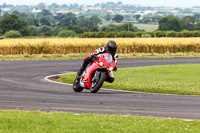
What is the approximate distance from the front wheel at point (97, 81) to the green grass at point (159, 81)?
2.15 meters

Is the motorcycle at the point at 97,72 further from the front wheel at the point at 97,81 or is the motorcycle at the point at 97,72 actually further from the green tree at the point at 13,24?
the green tree at the point at 13,24

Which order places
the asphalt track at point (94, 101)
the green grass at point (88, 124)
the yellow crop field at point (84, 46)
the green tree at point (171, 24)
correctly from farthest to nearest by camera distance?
the green tree at point (171, 24)
the yellow crop field at point (84, 46)
the asphalt track at point (94, 101)
the green grass at point (88, 124)

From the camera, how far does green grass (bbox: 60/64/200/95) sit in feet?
58.5

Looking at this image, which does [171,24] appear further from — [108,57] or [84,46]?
[108,57]

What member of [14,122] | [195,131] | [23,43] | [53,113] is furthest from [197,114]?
[23,43]

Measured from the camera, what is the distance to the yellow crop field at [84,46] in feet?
138

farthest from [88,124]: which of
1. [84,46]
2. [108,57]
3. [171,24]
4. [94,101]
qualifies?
[171,24]

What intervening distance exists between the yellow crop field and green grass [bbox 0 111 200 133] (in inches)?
1220

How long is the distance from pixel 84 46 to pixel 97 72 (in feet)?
91.5

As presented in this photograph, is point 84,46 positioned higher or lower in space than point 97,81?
lower

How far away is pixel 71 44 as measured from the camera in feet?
142

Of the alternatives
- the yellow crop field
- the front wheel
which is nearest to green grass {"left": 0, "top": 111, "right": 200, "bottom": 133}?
the front wheel

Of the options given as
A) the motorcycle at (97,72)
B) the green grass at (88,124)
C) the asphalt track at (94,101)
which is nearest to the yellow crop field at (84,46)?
the asphalt track at (94,101)

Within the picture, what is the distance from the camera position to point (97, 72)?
16.1 m
